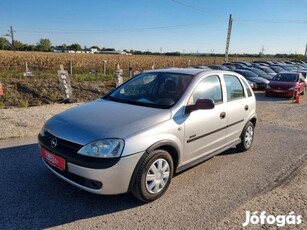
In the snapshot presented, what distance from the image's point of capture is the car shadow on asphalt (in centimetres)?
298

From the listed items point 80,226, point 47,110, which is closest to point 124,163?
point 80,226

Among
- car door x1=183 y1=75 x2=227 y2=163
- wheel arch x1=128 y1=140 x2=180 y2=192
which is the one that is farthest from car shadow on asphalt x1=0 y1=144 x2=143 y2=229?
car door x1=183 y1=75 x2=227 y2=163

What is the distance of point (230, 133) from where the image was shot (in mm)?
4801

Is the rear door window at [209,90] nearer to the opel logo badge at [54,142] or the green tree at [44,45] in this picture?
the opel logo badge at [54,142]

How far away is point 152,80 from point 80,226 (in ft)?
7.92

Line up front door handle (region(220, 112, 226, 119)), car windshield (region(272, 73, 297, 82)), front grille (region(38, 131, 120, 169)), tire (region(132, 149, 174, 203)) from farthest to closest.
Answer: car windshield (region(272, 73, 297, 82)) → front door handle (region(220, 112, 226, 119)) → tire (region(132, 149, 174, 203)) → front grille (region(38, 131, 120, 169))

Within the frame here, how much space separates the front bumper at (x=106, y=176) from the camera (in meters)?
2.98

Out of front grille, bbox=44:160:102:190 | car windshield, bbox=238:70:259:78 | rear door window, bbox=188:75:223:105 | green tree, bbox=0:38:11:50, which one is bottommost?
front grille, bbox=44:160:102:190

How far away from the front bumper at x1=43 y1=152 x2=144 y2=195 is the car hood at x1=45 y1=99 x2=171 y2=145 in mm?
289

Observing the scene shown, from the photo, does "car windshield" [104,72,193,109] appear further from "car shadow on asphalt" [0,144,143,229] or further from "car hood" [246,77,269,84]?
"car hood" [246,77,269,84]

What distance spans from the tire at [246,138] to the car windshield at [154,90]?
1.88 meters

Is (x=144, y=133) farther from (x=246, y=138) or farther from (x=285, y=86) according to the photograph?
(x=285, y=86)

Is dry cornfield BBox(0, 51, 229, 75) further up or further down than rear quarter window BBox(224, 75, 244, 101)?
further down

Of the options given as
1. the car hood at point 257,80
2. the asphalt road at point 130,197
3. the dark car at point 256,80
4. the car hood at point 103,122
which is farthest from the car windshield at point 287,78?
the car hood at point 103,122
